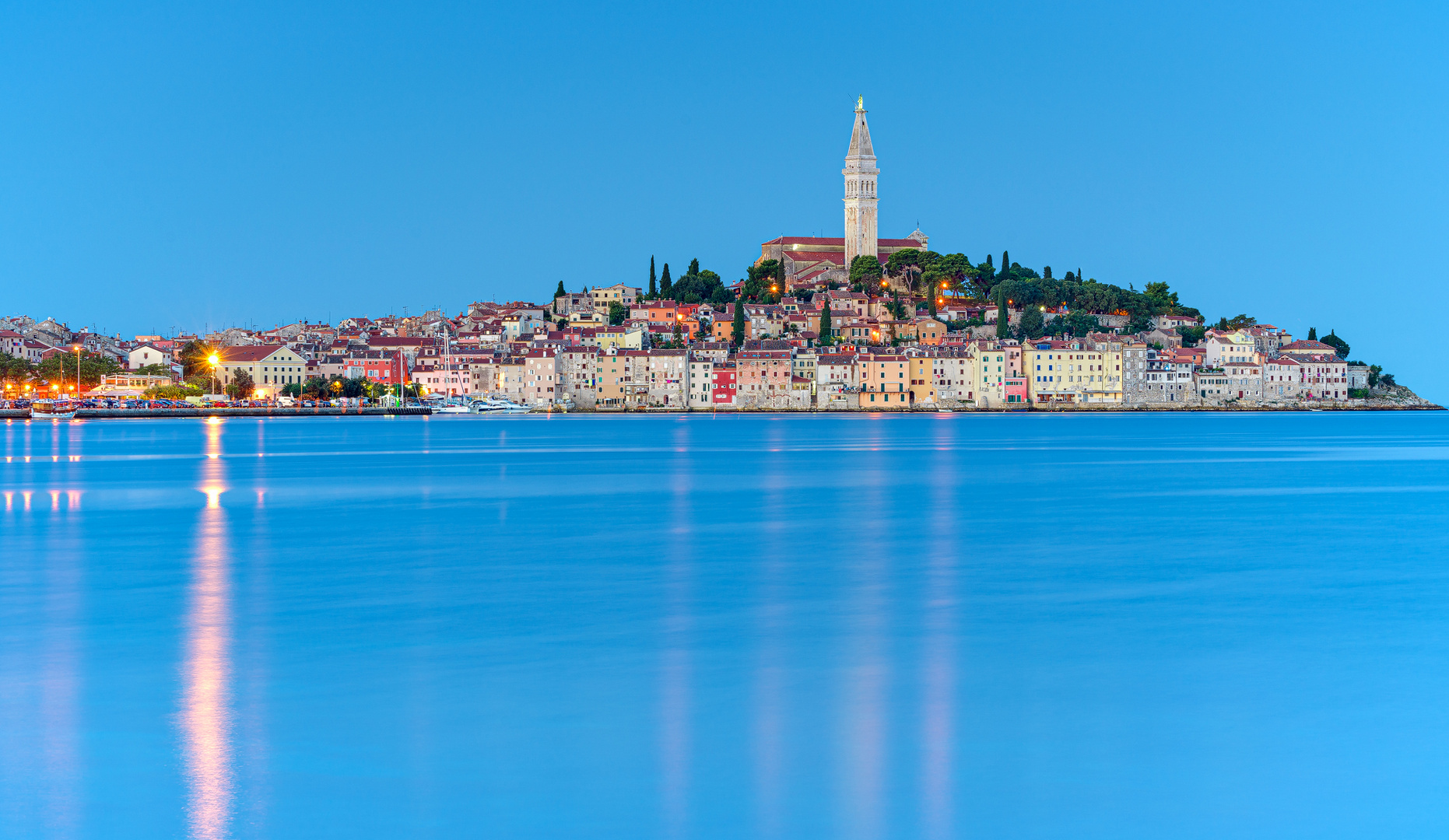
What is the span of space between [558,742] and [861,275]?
8342cm

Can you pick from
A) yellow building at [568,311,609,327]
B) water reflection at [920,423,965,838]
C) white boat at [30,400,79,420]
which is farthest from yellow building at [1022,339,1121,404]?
water reflection at [920,423,965,838]

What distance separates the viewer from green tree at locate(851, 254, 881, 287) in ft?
291

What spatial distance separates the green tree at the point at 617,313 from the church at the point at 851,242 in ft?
37.3

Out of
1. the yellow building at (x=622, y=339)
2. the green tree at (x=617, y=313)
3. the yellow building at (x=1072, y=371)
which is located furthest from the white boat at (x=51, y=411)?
the yellow building at (x=1072, y=371)

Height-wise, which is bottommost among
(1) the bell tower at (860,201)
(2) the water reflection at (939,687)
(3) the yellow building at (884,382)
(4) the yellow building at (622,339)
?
(2) the water reflection at (939,687)

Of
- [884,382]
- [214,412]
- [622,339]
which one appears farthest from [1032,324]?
[214,412]

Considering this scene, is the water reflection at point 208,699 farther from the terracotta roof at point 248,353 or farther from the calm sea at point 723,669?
the terracotta roof at point 248,353

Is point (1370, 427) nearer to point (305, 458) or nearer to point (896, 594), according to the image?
point (305, 458)

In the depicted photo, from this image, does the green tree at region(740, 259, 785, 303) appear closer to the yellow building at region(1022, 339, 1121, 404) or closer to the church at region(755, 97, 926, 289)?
the church at region(755, 97, 926, 289)

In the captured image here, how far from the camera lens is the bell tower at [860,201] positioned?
311ft

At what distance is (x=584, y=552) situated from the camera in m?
14.4

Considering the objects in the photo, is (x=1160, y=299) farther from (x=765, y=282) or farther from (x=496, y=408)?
(x=496, y=408)

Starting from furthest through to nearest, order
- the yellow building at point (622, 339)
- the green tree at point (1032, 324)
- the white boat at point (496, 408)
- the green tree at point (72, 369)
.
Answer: the green tree at point (1032, 324) < the yellow building at point (622, 339) < the green tree at point (72, 369) < the white boat at point (496, 408)

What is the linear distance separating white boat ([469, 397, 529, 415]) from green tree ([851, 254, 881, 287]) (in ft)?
77.2
